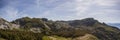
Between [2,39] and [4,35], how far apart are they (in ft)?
34.8

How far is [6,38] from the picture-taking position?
194875 mm

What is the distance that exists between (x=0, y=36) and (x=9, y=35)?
9.05 m

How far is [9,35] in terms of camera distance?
19950 centimetres

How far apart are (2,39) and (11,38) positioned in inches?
523

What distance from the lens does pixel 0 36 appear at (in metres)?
193

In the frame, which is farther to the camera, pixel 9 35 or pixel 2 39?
pixel 9 35

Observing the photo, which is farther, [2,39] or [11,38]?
[11,38]

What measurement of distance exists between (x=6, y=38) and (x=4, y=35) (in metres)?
4.04

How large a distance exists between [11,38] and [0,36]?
10491 millimetres

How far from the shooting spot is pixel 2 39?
186875mm

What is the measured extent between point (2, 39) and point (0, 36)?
725 centimetres

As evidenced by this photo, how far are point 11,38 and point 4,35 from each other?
670 cm
